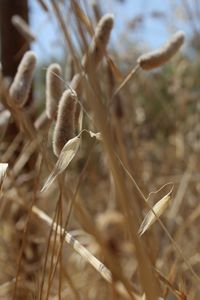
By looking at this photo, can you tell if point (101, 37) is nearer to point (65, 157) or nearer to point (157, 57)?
point (157, 57)

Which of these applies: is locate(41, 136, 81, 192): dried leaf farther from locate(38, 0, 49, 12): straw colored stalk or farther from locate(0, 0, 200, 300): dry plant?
locate(38, 0, 49, 12): straw colored stalk

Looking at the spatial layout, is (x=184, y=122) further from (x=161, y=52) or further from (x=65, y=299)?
(x=161, y=52)

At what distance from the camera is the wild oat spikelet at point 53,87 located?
0.50 metres

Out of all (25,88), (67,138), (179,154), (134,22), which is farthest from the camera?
(134,22)

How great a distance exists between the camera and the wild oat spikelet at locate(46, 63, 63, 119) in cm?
50

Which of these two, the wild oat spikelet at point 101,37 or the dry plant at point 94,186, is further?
the wild oat spikelet at point 101,37

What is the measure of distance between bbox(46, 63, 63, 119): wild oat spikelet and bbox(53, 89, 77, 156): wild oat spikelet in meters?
0.08

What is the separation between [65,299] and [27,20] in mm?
686

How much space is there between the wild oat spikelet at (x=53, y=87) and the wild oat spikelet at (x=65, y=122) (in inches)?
3.3

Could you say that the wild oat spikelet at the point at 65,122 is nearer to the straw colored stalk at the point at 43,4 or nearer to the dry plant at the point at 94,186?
the dry plant at the point at 94,186

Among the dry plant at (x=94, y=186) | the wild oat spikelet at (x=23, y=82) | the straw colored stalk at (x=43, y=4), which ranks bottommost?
the dry plant at (x=94, y=186)

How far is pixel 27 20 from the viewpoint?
1243mm

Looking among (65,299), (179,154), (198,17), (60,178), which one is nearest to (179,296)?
(60,178)

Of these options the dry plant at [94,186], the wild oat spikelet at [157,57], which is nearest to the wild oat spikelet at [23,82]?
the dry plant at [94,186]
